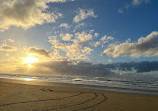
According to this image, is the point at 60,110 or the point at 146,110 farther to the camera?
the point at 146,110

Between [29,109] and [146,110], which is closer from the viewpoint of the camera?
[29,109]

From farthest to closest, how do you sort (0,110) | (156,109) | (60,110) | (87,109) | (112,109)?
1. (156,109)
2. (112,109)
3. (87,109)
4. (60,110)
5. (0,110)

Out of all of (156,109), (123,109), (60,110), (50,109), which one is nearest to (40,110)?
(50,109)

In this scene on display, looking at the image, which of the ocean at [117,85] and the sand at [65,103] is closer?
the sand at [65,103]

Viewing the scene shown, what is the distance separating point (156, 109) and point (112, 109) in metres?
3.90

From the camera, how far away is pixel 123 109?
35.2ft

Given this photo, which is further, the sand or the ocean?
the ocean

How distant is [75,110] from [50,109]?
5.49 ft

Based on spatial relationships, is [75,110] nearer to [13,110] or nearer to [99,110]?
[99,110]

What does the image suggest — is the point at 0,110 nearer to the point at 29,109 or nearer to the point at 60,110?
the point at 29,109

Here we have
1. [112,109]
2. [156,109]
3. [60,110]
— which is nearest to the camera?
[60,110]

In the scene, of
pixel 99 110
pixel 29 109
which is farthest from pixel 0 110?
pixel 99 110

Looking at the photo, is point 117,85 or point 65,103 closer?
point 65,103

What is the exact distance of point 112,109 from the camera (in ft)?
34.5
